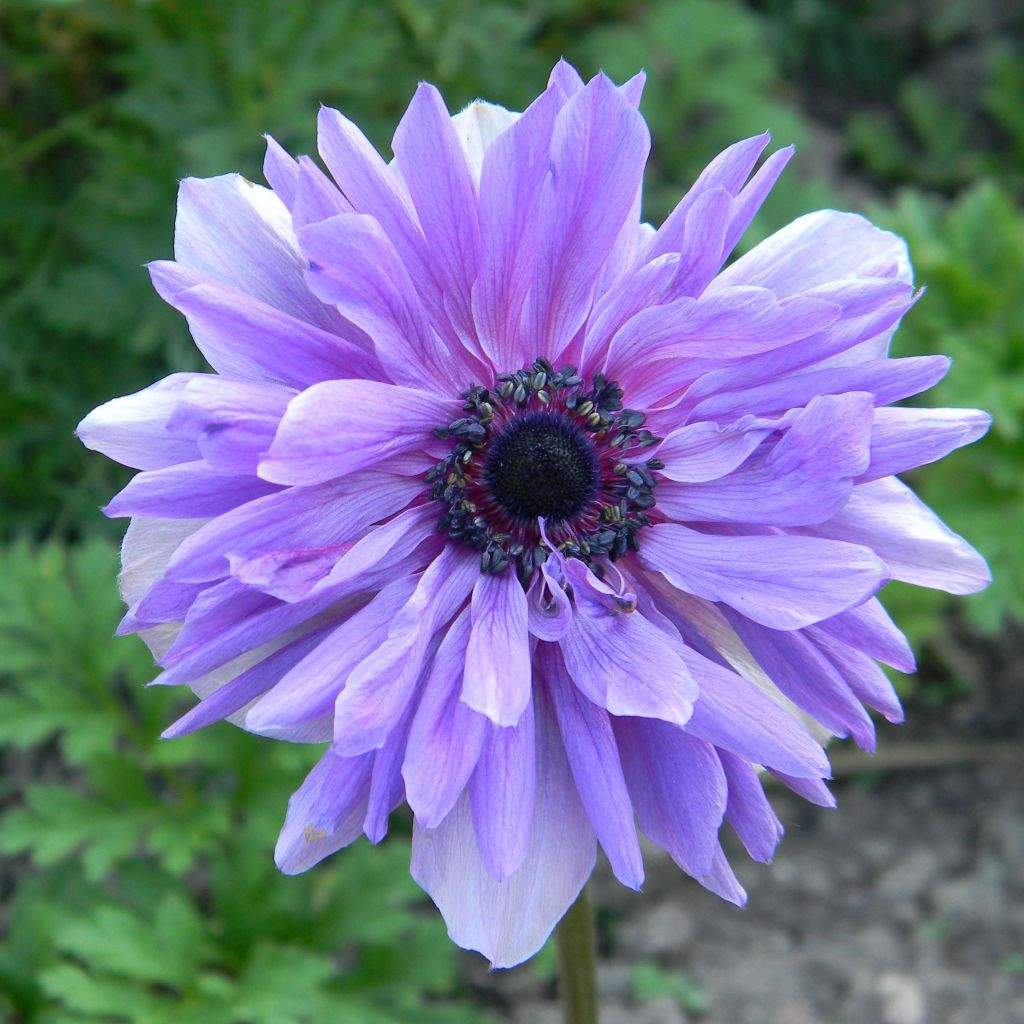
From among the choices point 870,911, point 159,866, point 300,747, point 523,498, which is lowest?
point 870,911

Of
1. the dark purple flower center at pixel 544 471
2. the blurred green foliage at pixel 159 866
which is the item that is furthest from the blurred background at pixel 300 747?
the dark purple flower center at pixel 544 471

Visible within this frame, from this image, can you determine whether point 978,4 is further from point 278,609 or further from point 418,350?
point 278,609

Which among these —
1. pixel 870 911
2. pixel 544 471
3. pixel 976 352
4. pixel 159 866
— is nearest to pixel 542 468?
pixel 544 471

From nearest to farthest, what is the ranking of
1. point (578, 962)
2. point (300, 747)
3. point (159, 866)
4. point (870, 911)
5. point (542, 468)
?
1. point (542, 468)
2. point (578, 962)
3. point (300, 747)
4. point (159, 866)
5. point (870, 911)

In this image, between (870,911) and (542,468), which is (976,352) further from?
(542,468)

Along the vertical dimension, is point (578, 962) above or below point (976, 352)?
above

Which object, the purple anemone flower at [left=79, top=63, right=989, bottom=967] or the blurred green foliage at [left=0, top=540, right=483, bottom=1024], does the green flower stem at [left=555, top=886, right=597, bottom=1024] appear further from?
the blurred green foliage at [left=0, top=540, right=483, bottom=1024]

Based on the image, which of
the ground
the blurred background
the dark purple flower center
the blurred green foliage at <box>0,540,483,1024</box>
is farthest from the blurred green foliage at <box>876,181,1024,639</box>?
the dark purple flower center
